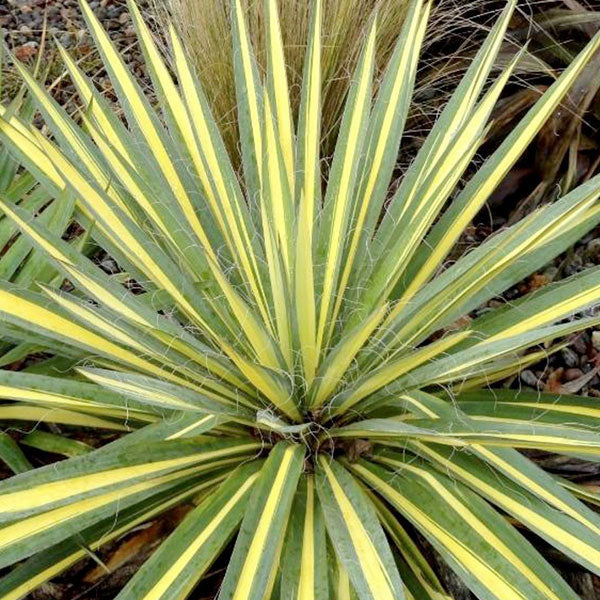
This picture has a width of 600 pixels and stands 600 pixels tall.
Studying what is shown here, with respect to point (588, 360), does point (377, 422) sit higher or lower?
lower

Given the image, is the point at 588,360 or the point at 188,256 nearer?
the point at 188,256

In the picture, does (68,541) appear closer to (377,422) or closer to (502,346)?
(377,422)

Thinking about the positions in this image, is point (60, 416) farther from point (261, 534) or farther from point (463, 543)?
point (463, 543)

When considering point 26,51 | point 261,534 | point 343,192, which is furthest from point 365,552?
point 26,51

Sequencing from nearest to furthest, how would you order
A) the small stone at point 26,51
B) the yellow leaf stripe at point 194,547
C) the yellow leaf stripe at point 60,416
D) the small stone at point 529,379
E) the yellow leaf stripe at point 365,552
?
the yellow leaf stripe at point 365,552 < the yellow leaf stripe at point 194,547 < the yellow leaf stripe at point 60,416 < the small stone at point 529,379 < the small stone at point 26,51

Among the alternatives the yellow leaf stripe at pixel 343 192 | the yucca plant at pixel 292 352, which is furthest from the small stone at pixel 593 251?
the yellow leaf stripe at pixel 343 192

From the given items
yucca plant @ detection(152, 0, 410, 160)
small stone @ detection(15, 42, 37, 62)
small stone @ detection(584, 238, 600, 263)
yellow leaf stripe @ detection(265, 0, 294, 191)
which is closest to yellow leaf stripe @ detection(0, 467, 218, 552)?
yellow leaf stripe @ detection(265, 0, 294, 191)

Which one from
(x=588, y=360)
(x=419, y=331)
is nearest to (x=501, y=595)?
(x=419, y=331)

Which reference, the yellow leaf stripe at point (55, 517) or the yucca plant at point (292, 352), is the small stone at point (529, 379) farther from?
the yellow leaf stripe at point (55, 517)
